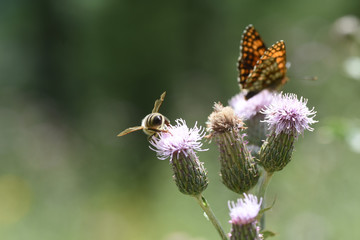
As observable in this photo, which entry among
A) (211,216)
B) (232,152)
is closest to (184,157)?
(232,152)

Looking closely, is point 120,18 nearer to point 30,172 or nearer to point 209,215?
point 30,172

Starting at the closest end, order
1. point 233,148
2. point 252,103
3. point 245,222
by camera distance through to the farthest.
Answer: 1. point 245,222
2. point 233,148
3. point 252,103

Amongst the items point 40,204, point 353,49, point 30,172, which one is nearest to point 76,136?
point 30,172

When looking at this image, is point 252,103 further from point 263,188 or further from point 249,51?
point 263,188

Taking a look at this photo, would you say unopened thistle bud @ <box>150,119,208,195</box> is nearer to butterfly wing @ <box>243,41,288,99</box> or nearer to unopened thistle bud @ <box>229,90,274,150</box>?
unopened thistle bud @ <box>229,90,274,150</box>

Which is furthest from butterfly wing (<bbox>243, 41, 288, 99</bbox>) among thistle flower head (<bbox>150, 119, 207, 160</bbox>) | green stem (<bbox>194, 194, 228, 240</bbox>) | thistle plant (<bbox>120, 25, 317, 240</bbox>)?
green stem (<bbox>194, 194, 228, 240</bbox>)
